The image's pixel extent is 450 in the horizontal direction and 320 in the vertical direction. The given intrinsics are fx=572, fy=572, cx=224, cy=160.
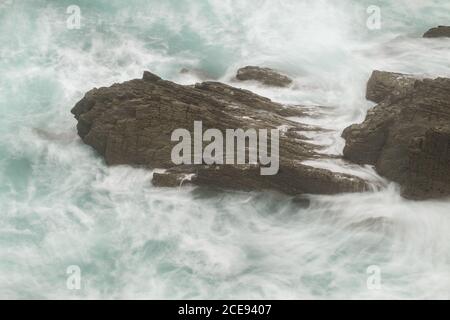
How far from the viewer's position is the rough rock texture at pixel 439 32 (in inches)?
919

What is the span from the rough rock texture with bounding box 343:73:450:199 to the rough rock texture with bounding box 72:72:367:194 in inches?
41.0

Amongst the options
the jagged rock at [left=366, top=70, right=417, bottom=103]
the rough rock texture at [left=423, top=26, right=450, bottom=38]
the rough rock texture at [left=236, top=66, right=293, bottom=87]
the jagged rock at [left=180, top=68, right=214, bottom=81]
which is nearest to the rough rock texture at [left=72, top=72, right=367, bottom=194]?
the rough rock texture at [left=236, top=66, right=293, bottom=87]

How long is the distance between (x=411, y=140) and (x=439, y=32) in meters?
10.4

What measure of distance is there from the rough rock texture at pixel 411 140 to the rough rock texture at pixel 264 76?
480cm

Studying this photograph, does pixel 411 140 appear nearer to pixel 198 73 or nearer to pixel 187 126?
pixel 187 126

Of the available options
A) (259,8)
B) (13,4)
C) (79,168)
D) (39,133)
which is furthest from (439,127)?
(13,4)

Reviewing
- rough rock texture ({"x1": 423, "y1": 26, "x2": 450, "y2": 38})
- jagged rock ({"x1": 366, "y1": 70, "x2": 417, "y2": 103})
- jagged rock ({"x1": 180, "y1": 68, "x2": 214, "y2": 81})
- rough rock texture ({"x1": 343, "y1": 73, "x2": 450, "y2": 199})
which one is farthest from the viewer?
rough rock texture ({"x1": 423, "y1": 26, "x2": 450, "y2": 38})

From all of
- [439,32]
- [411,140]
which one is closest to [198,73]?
[439,32]

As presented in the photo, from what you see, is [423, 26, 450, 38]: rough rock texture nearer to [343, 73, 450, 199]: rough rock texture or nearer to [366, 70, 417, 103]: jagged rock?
[366, 70, 417, 103]: jagged rock

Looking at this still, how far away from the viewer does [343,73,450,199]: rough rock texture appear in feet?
49.1

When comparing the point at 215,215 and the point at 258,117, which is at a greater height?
the point at 258,117

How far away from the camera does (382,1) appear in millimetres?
29297
